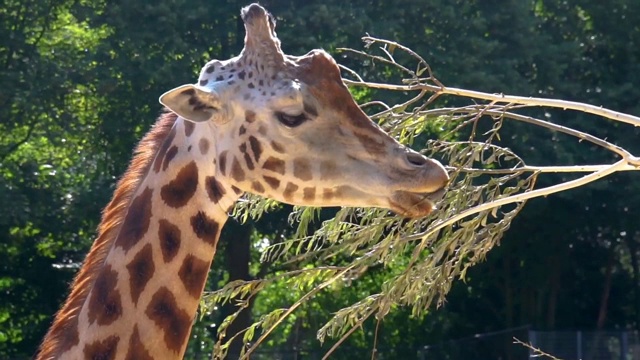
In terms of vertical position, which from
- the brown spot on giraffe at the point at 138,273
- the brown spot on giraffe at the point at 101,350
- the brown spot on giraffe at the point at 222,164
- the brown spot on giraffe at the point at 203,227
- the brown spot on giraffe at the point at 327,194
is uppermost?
the brown spot on giraffe at the point at 222,164

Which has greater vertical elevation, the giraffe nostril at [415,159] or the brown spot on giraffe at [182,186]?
the giraffe nostril at [415,159]

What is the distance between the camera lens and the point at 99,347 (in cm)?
390

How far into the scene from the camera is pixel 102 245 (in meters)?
4.12

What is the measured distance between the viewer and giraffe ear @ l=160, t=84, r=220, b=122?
153 inches

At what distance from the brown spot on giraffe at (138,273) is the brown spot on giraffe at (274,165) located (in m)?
0.51

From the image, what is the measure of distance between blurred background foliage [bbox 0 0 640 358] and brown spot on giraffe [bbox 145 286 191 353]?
1182 centimetres

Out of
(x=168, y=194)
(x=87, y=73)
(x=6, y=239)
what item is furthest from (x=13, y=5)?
(x=168, y=194)

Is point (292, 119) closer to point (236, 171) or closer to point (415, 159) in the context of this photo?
point (236, 171)

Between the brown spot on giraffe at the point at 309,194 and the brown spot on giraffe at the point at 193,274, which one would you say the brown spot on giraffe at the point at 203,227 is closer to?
the brown spot on giraffe at the point at 193,274

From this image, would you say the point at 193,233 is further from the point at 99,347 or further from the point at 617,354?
the point at 617,354

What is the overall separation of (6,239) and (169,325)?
15234 mm

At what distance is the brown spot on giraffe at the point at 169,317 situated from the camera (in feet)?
13.0

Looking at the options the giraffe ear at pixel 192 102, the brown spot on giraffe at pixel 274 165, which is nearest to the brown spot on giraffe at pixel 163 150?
the giraffe ear at pixel 192 102

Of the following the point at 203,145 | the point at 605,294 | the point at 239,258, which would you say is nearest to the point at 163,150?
the point at 203,145
